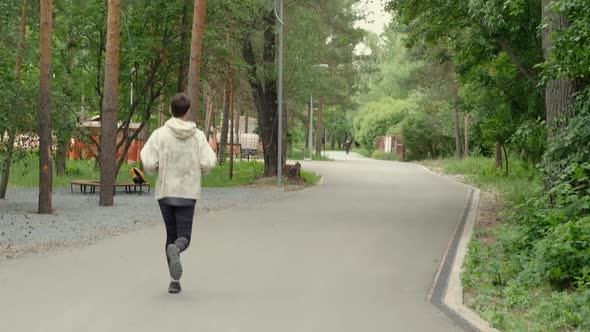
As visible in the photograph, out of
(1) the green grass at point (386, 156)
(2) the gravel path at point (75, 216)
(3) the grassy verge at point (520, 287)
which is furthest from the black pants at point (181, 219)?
(1) the green grass at point (386, 156)

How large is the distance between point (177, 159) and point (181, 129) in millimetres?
285

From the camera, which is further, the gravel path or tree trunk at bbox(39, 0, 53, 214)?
tree trunk at bbox(39, 0, 53, 214)

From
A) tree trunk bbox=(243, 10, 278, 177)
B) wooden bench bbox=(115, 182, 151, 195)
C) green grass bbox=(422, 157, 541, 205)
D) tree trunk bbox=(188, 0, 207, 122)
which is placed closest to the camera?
tree trunk bbox=(188, 0, 207, 122)

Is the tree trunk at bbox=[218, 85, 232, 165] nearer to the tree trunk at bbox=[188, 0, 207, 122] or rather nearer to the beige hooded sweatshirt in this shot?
the tree trunk at bbox=[188, 0, 207, 122]

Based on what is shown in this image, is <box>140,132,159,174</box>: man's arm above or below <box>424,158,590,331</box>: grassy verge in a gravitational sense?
above

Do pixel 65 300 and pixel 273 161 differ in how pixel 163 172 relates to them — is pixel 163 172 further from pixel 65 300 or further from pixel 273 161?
pixel 273 161

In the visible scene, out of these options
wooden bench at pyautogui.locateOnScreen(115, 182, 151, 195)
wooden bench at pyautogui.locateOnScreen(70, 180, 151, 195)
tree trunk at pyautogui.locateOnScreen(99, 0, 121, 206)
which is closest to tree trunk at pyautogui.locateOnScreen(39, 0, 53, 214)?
tree trunk at pyautogui.locateOnScreen(99, 0, 121, 206)

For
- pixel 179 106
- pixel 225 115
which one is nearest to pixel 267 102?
pixel 225 115

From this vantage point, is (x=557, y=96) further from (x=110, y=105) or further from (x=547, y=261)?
(x=110, y=105)

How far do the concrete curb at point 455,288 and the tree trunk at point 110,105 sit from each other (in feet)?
27.8

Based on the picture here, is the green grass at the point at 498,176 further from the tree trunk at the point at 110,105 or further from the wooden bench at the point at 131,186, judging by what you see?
the wooden bench at the point at 131,186

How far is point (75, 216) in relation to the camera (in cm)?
1504

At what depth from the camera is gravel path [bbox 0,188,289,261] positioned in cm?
1104

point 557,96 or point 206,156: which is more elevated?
point 557,96
